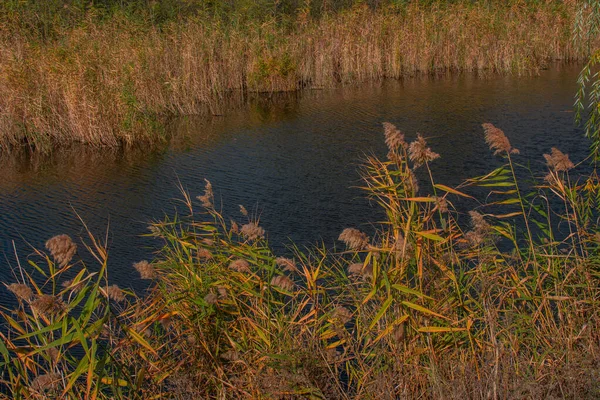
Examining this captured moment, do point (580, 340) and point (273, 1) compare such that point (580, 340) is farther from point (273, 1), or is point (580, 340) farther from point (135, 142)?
point (273, 1)

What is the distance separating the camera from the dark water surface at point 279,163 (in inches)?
262

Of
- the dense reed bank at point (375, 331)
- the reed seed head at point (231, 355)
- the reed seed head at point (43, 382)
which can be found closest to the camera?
the reed seed head at point (43, 382)

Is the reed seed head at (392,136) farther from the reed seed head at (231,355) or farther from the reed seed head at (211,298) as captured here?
the reed seed head at (231,355)

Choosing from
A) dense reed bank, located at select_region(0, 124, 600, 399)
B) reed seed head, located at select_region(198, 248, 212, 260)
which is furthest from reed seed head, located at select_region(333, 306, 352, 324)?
reed seed head, located at select_region(198, 248, 212, 260)

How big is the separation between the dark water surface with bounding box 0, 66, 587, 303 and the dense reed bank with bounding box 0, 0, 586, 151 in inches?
25.5

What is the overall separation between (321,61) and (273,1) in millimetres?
2610

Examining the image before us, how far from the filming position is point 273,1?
52.7 feet

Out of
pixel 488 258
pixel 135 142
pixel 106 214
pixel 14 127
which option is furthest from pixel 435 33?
pixel 488 258

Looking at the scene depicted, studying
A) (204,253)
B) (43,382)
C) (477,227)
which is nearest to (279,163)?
(204,253)

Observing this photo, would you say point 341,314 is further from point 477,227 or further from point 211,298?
point 477,227

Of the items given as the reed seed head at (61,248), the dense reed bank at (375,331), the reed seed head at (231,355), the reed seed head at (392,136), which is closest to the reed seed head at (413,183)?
the dense reed bank at (375,331)

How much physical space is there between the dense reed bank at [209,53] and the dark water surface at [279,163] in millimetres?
647

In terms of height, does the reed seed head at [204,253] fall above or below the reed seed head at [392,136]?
below

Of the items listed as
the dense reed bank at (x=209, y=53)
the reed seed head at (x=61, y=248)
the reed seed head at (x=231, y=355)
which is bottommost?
the reed seed head at (x=231, y=355)
